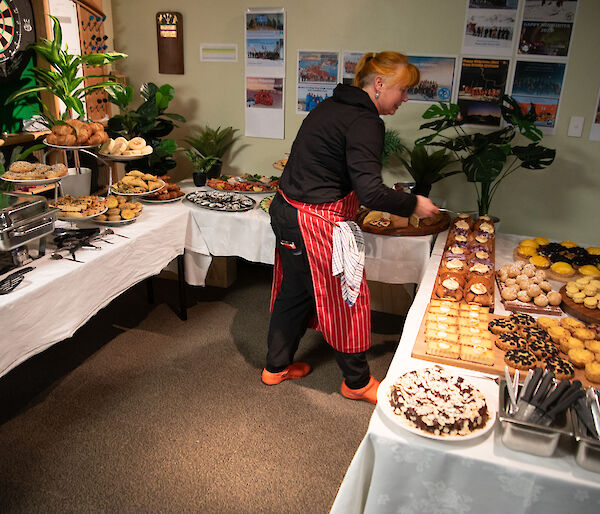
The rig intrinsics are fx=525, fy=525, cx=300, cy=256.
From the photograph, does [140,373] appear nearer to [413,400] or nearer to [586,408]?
[413,400]

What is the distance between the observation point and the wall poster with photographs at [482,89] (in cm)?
302

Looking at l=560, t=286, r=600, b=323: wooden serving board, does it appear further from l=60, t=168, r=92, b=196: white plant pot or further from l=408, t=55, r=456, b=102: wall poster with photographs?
l=60, t=168, r=92, b=196: white plant pot

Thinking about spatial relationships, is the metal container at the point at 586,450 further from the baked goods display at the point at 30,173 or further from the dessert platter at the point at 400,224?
the baked goods display at the point at 30,173

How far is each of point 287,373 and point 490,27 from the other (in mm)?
2220

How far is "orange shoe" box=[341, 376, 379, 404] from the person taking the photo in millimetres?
2381

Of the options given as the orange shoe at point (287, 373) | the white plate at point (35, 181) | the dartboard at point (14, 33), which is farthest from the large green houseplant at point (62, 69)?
the orange shoe at point (287, 373)

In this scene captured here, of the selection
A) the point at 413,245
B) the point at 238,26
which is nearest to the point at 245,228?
the point at 413,245

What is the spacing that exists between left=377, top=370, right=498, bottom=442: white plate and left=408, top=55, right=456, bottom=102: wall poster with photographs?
7.10 ft

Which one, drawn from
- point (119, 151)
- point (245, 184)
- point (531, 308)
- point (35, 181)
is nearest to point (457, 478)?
point (531, 308)

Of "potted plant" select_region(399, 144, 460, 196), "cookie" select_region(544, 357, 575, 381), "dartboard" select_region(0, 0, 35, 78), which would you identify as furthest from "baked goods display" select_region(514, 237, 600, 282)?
"dartboard" select_region(0, 0, 35, 78)

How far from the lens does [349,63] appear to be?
3.26m

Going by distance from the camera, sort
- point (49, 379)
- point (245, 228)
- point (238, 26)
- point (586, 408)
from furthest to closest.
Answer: point (238, 26), point (245, 228), point (49, 379), point (586, 408)

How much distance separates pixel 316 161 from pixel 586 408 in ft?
4.10

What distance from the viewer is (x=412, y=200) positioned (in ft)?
6.47
